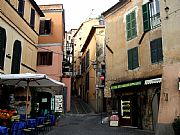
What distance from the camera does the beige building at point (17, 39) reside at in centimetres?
1542

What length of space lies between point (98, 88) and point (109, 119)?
353 inches

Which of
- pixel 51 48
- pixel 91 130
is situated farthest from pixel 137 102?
pixel 51 48

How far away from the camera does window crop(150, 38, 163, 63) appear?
1591 cm

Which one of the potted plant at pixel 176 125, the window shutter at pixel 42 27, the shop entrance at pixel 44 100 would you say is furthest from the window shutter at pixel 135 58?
the window shutter at pixel 42 27

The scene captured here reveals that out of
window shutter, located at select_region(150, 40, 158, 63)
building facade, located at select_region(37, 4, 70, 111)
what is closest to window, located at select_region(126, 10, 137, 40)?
window shutter, located at select_region(150, 40, 158, 63)

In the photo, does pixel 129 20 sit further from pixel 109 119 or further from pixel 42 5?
pixel 42 5

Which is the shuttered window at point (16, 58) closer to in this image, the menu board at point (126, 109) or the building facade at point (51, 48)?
the building facade at point (51, 48)

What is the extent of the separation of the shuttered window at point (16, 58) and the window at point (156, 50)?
904cm

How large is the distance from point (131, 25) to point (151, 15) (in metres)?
2.29

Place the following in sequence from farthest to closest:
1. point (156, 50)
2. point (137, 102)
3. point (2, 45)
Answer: point (137, 102) → point (156, 50) → point (2, 45)

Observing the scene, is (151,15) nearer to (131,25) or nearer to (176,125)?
(131,25)

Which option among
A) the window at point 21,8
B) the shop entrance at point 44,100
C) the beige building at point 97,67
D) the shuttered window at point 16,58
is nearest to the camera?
the shuttered window at point 16,58

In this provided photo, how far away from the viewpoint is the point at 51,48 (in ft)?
83.0

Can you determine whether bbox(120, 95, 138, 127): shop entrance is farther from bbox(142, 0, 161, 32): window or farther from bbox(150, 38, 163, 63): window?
bbox(142, 0, 161, 32): window
